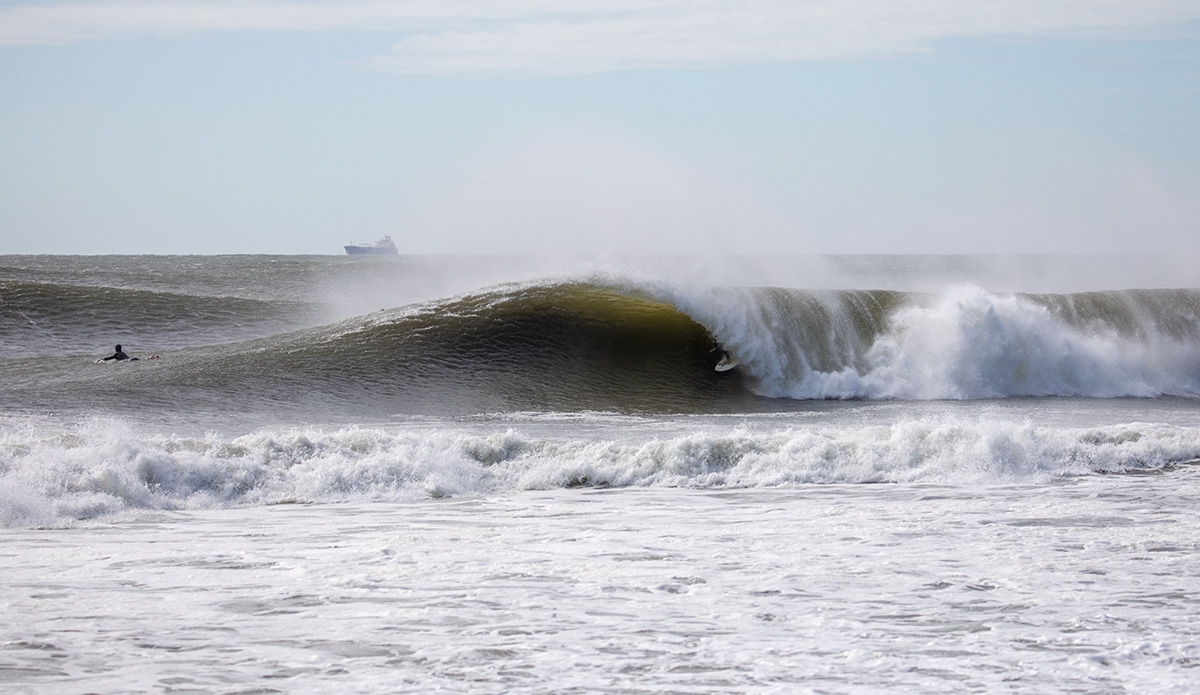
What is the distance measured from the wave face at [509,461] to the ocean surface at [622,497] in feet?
0.11

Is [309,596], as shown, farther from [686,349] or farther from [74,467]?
[686,349]

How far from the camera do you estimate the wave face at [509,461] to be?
7.91m

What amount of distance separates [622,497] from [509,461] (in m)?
1.39

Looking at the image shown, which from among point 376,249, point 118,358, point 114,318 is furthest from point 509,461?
point 376,249

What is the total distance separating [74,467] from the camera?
25.6ft

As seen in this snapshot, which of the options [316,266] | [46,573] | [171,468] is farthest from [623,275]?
[316,266]

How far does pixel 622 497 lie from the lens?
8.14 m

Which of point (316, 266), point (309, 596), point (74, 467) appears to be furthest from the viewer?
point (316, 266)

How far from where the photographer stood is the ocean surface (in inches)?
172

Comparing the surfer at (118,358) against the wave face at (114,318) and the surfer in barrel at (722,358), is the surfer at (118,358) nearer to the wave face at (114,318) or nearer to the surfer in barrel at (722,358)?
the wave face at (114,318)

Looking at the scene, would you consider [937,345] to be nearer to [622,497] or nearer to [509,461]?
[509,461]

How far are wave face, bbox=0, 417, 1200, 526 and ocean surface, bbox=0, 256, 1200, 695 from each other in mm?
34

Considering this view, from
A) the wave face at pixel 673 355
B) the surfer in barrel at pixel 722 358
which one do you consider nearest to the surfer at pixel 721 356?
the surfer in barrel at pixel 722 358

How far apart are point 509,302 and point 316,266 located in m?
29.3
